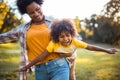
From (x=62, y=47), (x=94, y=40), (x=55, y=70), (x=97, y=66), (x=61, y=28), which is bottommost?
(x=97, y=66)

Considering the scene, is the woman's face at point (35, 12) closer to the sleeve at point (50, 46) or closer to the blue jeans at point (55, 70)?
the sleeve at point (50, 46)

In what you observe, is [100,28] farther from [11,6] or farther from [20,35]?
[20,35]

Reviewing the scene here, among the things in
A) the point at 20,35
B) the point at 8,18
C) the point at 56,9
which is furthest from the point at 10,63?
the point at 20,35

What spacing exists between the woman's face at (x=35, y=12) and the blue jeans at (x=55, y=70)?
0.29m

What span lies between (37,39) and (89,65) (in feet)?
3.82

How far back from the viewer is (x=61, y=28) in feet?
6.12

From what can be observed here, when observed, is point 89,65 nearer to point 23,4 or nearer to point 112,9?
point 112,9

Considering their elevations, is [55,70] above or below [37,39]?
below

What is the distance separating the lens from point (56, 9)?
2881 mm

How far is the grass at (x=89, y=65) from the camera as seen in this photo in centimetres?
289

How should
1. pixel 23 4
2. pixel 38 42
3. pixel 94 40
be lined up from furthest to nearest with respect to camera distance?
1. pixel 94 40
2. pixel 23 4
3. pixel 38 42

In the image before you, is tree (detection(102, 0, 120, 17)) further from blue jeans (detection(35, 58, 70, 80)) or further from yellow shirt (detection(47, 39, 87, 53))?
blue jeans (detection(35, 58, 70, 80))

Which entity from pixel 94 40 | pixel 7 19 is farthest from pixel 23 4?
pixel 94 40

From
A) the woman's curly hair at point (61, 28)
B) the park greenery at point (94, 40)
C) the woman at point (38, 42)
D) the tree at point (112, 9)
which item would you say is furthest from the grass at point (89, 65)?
the woman's curly hair at point (61, 28)
